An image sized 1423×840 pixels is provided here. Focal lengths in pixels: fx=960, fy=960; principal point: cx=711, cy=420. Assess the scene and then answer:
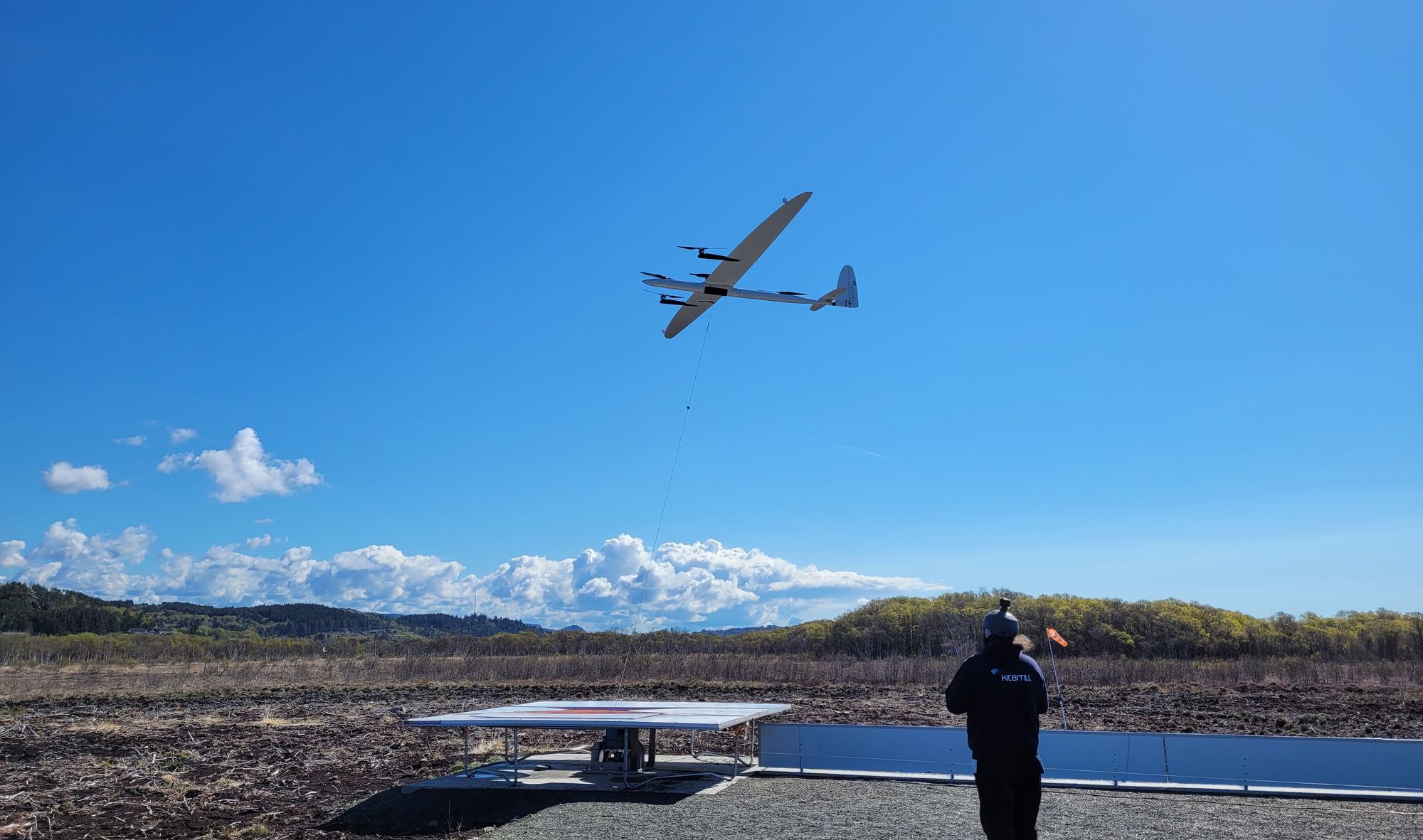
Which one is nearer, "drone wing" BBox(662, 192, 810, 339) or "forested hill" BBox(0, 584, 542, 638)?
"drone wing" BBox(662, 192, 810, 339)

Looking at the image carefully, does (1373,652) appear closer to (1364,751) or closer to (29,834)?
(1364,751)

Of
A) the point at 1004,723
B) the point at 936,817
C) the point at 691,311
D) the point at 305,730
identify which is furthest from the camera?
the point at 305,730

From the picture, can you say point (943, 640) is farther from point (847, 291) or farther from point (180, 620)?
point (180, 620)

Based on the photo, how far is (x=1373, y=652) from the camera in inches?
1665

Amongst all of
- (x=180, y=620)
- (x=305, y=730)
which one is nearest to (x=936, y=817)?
(x=305, y=730)

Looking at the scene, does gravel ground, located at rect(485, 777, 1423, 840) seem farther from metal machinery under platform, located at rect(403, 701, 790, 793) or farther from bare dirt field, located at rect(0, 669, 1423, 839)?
bare dirt field, located at rect(0, 669, 1423, 839)

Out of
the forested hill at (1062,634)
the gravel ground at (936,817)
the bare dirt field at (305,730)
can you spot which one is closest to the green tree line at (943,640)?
the forested hill at (1062,634)

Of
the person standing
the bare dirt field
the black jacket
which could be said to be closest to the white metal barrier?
the bare dirt field

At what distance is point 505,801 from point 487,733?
294 inches

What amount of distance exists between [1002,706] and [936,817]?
196 inches

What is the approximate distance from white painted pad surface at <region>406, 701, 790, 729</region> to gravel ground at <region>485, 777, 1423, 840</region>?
33.4 inches

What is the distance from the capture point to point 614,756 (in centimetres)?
1334

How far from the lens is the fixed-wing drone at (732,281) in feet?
48.4

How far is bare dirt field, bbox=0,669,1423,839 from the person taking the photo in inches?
444
